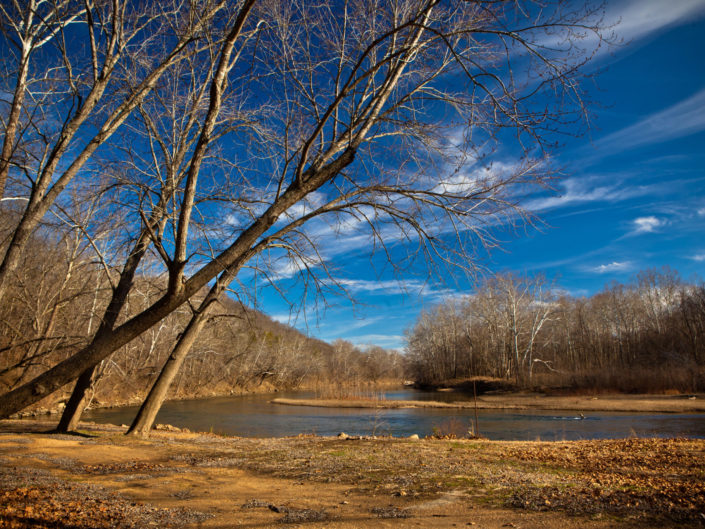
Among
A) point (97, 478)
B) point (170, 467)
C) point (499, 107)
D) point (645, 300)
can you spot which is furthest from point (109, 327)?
point (645, 300)

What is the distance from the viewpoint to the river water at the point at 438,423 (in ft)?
55.5

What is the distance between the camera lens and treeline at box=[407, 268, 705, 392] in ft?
131

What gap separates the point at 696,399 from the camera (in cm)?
2703

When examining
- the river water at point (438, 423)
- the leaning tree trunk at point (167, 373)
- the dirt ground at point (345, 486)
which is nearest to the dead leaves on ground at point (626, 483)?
the dirt ground at point (345, 486)

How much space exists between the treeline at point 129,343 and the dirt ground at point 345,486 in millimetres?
1729

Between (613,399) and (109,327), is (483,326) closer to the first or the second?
(613,399)

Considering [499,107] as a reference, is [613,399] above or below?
below

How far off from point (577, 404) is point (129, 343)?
1116 inches

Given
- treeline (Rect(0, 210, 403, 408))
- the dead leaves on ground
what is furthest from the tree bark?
the dead leaves on ground

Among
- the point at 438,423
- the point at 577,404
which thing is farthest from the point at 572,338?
the point at 438,423

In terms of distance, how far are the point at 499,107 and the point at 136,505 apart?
5232 millimetres

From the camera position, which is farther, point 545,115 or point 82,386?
point 82,386

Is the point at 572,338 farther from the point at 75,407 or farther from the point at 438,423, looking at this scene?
the point at 75,407

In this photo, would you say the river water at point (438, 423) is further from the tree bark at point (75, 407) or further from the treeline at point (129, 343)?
the tree bark at point (75, 407)
